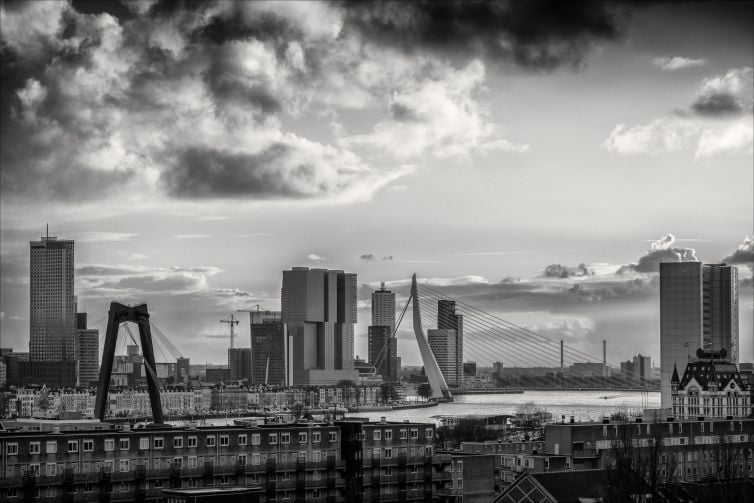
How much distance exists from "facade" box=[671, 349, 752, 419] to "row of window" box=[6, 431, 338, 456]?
115 feet

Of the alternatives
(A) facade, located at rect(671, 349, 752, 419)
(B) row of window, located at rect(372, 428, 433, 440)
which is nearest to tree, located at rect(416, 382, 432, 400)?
(A) facade, located at rect(671, 349, 752, 419)

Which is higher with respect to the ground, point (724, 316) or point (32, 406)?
point (724, 316)

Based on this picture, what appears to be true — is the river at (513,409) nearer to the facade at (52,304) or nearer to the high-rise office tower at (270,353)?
the high-rise office tower at (270,353)

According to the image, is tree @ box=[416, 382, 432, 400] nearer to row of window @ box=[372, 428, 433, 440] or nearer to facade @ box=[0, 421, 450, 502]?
row of window @ box=[372, 428, 433, 440]

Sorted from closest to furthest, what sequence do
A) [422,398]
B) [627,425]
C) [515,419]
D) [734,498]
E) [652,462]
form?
[734,498]
[652,462]
[627,425]
[515,419]
[422,398]

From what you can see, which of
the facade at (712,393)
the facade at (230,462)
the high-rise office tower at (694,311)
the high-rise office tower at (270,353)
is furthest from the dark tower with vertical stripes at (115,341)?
the high-rise office tower at (270,353)

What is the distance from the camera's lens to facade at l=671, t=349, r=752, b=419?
60.8 meters

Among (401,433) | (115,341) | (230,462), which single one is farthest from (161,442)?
(115,341)

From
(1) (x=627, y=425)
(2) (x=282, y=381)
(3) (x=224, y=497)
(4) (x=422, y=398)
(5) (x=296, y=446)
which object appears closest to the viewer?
(3) (x=224, y=497)

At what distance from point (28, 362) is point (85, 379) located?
7880 millimetres

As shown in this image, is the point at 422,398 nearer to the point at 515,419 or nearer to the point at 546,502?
the point at 515,419

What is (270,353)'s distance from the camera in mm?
195375

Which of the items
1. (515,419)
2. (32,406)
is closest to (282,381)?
(32,406)

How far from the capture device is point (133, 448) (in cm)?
2678
